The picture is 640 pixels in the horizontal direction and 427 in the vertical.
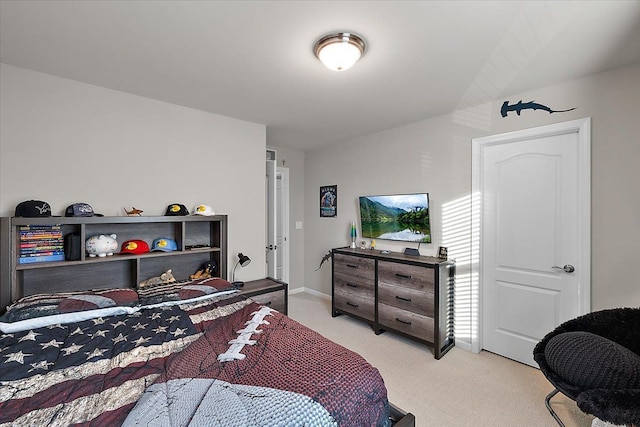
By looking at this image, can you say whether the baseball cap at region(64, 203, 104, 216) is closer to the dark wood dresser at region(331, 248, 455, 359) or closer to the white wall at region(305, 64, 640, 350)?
the dark wood dresser at region(331, 248, 455, 359)

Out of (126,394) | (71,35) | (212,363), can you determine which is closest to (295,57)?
(71,35)

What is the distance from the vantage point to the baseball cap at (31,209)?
207cm

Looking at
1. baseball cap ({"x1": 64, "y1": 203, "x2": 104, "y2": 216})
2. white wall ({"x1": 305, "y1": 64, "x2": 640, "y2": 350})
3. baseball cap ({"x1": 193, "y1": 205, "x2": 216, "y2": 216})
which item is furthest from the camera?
baseball cap ({"x1": 193, "y1": 205, "x2": 216, "y2": 216})

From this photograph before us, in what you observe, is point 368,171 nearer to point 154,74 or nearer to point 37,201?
point 154,74

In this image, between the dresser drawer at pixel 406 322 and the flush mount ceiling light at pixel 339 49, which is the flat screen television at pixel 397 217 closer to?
the dresser drawer at pixel 406 322

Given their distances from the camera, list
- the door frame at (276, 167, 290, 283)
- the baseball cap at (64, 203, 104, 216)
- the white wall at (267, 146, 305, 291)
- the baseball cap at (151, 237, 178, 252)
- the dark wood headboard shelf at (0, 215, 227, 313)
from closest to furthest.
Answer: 1. the dark wood headboard shelf at (0, 215, 227, 313)
2. the baseball cap at (64, 203, 104, 216)
3. the baseball cap at (151, 237, 178, 252)
4. the door frame at (276, 167, 290, 283)
5. the white wall at (267, 146, 305, 291)

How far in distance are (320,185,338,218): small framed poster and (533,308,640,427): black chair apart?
322 centimetres

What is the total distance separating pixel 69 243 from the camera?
224 cm

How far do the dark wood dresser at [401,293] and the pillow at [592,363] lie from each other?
138cm

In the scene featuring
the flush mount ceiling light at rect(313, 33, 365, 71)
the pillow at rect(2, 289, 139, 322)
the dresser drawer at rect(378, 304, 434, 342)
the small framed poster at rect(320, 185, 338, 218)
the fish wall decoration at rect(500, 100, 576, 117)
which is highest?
the flush mount ceiling light at rect(313, 33, 365, 71)

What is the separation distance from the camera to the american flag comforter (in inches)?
40.3

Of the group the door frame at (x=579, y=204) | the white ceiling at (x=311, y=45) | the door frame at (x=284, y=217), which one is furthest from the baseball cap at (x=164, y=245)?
the door frame at (x=579, y=204)

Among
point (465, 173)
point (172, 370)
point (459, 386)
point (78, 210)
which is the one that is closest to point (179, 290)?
point (78, 210)

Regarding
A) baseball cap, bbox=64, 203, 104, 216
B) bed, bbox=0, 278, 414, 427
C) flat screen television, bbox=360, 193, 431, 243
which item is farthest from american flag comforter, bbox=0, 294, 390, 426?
flat screen television, bbox=360, 193, 431, 243
